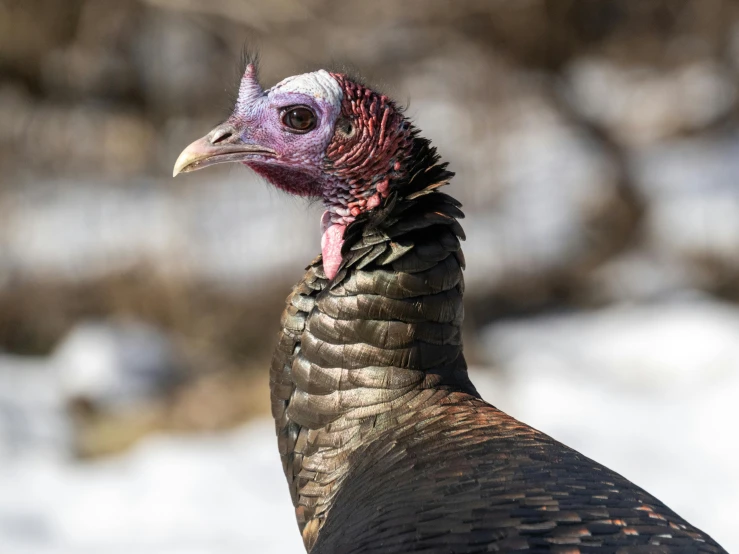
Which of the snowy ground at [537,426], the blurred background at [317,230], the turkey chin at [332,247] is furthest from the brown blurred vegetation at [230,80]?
the turkey chin at [332,247]

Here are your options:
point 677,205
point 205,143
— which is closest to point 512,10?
point 677,205

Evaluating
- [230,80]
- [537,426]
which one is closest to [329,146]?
[537,426]

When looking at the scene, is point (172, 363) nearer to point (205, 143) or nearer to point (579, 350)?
point (579, 350)

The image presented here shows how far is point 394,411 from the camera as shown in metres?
2.05

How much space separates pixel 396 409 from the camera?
2049 millimetres

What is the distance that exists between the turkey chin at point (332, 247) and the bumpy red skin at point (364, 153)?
2 centimetres

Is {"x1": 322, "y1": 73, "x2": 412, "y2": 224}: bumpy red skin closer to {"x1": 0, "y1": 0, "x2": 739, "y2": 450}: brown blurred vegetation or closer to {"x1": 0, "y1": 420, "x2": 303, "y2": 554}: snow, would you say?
{"x1": 0, "y1": 420, "x2": 303, "y2": 554}: snow

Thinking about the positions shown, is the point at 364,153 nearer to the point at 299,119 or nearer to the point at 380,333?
the point at 299,119

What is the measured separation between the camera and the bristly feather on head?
2.13m

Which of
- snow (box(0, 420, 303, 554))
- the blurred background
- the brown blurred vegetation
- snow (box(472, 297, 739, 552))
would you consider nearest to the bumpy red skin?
snow (box(0, 420, 303, 554))

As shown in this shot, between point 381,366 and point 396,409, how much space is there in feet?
0.32

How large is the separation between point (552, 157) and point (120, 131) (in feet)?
12.2

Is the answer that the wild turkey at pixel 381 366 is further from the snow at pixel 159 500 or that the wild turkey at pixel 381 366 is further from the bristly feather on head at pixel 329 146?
the snow at pixel 159 500

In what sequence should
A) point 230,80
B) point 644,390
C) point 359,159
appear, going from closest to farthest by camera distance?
point 359,159, point 644,390, point 230,80
